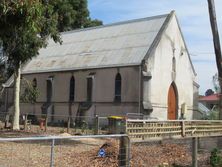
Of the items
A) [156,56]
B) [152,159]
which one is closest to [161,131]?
[152,159]

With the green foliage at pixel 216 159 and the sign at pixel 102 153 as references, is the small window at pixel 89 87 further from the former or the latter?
the sign at pixel 102 153

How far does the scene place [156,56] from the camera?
38.9m

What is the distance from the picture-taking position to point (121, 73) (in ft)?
127

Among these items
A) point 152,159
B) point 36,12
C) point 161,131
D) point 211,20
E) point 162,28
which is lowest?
point 152,159

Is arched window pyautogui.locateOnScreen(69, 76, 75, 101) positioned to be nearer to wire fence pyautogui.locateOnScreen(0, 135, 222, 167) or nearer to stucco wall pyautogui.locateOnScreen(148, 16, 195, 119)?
stucco wall pyautogui.locateOnScreen(148, 16, 195, 119)

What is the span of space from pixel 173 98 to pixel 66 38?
13.3 m

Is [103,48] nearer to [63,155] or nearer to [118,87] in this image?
[118,87]

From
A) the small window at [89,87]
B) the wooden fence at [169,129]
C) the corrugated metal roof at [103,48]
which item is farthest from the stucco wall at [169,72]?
the wooden fence at [169,129]

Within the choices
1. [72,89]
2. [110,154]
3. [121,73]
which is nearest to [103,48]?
[121,73]

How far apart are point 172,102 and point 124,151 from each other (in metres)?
31.8

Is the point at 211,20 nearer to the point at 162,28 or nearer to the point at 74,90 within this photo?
the point at 162,28

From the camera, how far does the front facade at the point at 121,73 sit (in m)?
38.0

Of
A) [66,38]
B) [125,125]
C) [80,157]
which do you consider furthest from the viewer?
[66,38]

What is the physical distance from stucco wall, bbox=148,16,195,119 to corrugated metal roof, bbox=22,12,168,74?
44.7 inches
